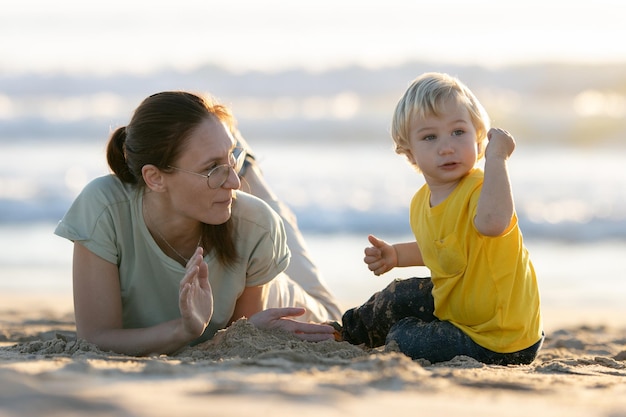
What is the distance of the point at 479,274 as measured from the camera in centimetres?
368

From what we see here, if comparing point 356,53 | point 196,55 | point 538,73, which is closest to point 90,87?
point 196,55

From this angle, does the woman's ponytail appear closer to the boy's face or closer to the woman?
the woman

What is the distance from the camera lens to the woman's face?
3.77 metres

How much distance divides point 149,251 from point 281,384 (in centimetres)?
149

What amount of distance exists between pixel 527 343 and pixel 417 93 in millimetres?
1102

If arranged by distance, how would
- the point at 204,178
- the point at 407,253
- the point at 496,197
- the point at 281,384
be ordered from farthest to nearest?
1. the point at 407,253
2. the point at 204,178
3. the point at 496,197
4. the point at 281,384

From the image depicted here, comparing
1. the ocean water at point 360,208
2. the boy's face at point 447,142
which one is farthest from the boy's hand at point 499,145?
the ocean water at point 360,208

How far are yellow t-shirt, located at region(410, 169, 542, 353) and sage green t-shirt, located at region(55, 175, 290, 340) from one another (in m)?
0.75

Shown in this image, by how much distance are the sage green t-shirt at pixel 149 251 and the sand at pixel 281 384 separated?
27 centimetres

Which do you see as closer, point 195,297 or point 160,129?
point 195,297

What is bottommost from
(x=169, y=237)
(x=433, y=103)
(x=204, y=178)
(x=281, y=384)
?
(x=281, y=384)

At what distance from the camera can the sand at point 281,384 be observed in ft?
7.84

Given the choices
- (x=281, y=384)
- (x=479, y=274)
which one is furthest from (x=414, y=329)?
(x=281, y=384)

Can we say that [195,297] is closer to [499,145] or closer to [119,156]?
[119,156]
